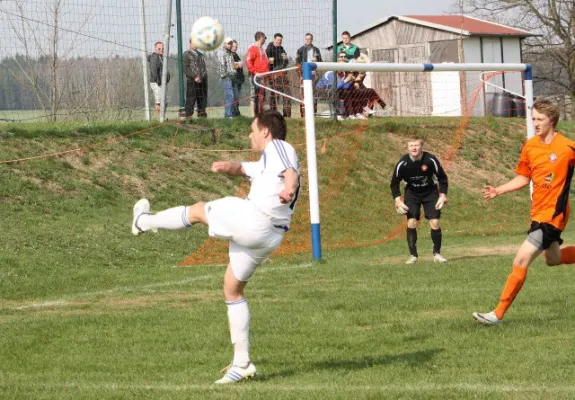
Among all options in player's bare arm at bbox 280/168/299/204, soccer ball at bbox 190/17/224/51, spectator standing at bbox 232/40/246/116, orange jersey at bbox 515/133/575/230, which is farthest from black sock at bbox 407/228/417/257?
player's bare arm at bbox 280/168/299/204

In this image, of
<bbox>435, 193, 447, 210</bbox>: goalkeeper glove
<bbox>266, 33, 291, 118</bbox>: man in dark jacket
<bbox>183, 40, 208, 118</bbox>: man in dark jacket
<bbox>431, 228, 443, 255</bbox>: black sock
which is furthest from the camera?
<bbox>183, 40, 208, 118</bbox>: man in dark jacket

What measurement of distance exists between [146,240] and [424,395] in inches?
425

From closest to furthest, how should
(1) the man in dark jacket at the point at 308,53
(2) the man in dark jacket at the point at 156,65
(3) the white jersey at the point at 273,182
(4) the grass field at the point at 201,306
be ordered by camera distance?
(3) the white jersey at the point at 273,182 < (4) the grass field at the point at 201,306 < (2) the man in dark jacket at the point at 156,65 < (1) the man in dark jacket at the point at 308,53

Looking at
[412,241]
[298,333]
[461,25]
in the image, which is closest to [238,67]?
[412,241]

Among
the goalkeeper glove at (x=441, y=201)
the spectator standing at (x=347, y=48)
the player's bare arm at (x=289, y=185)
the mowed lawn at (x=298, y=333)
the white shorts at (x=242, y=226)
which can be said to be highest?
the spectator standing at (x=347, y=48)

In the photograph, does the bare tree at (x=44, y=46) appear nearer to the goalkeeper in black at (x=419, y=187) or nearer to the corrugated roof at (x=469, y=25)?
the goalkeeper in black at (x=419, y=187)

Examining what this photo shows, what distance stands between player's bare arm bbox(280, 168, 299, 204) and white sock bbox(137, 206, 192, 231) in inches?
27.7

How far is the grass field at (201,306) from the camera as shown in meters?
7.26

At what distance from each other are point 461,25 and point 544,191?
36253mm

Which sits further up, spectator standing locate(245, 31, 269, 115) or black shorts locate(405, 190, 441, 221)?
spectator standing locate(245, 31, 269, 115)

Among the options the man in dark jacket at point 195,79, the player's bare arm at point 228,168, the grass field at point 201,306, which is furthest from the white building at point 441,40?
the player's bare arm at point 228,168

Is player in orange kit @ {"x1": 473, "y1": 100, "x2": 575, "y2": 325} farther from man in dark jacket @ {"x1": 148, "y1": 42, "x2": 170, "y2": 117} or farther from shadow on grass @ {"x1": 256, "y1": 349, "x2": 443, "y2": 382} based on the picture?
man in dark jacket @ {"x1": 148, "y1": 42, "x2": 170, "y2": 117}

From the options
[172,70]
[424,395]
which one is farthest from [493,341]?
[172,70]

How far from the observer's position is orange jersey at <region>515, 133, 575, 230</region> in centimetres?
909
